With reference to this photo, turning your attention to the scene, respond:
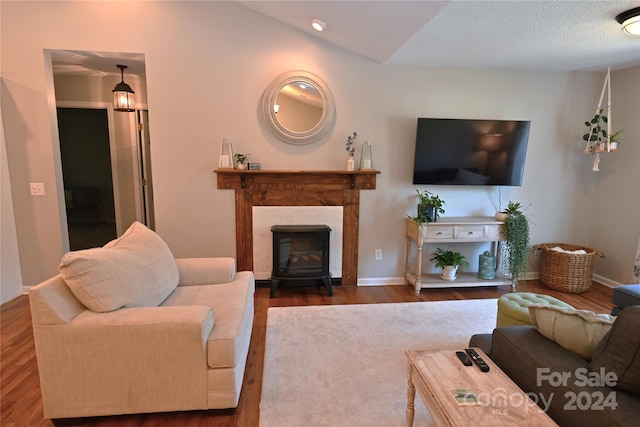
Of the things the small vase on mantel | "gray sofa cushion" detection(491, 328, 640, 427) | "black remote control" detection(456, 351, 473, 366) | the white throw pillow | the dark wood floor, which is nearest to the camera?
"gray sofa cushion" detection(491, 328, 640, 427)

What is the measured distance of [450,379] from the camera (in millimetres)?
1365

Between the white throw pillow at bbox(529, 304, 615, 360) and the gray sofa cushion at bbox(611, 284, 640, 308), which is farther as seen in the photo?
the gray sofa cushion at bbox(611, 284, 640, 308)

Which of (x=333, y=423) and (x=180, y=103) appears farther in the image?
(x=180, y=103)

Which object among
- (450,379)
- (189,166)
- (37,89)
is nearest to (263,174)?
(189,166)

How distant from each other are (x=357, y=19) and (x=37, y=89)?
9.97 ft

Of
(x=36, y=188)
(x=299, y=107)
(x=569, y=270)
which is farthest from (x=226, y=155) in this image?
(x=569, y=270)

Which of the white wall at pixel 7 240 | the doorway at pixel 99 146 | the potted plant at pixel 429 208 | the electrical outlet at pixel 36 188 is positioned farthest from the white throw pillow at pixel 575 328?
the white wall at pixel 7 240

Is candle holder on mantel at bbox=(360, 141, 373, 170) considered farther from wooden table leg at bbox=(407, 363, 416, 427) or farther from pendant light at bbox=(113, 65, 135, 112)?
pendant light at bbox=(113, 65, 135, 112)

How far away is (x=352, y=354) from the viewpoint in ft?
7.97

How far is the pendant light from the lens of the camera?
389 centimetres

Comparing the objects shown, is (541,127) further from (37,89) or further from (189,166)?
(37,89)

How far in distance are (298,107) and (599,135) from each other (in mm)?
3371

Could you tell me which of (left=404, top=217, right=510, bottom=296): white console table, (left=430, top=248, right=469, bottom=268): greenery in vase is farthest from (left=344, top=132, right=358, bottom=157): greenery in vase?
(left=430, top=248, right=469, bottom=268): greenery in vase

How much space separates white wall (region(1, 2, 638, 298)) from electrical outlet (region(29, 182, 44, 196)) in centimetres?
9
